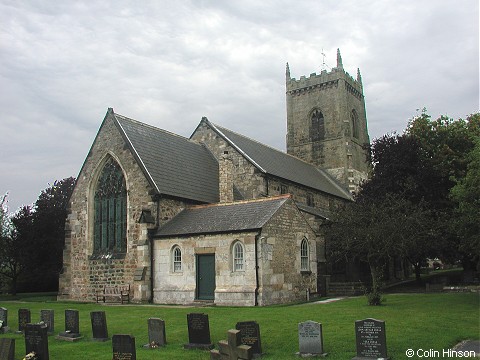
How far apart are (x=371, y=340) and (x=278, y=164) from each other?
29.3m

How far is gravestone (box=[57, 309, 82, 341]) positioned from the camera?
51.1 ft

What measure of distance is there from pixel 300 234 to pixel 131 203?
32.4 ft

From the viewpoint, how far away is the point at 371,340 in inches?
430

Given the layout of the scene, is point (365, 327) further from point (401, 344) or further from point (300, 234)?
point (300, 234)

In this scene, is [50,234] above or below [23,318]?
above

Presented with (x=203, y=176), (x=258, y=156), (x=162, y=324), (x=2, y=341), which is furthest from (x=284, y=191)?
(x=2, y=341)

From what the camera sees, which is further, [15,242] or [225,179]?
[15,242]

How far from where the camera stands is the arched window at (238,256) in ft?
79.3

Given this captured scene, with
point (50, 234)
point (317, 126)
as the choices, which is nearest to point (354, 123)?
point (317, 126)

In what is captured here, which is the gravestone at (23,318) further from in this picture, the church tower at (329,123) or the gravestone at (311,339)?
the church tower at (329,123)

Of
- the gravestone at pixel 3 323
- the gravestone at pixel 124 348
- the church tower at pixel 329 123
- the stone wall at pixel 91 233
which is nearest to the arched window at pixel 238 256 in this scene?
the stone wall at pixel 91 233

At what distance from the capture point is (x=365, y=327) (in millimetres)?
11047

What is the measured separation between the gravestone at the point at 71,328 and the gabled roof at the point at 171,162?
485 inches

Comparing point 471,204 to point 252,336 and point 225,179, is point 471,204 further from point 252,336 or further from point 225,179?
point 225,179
